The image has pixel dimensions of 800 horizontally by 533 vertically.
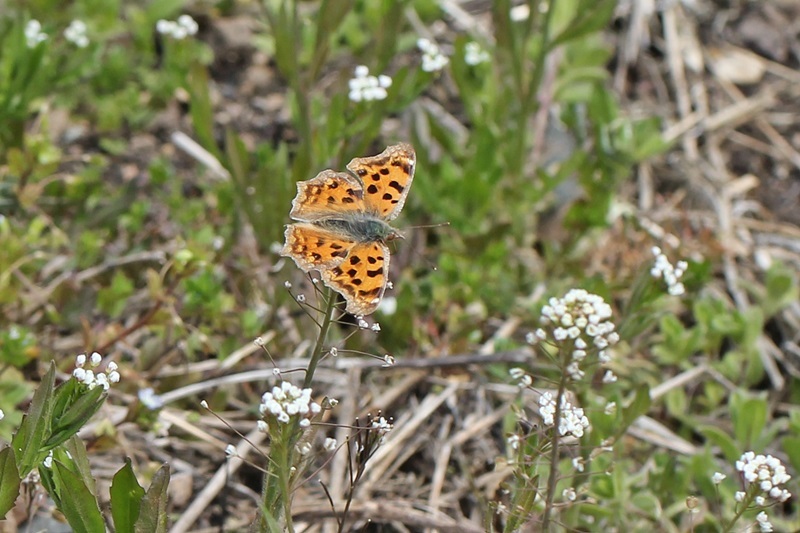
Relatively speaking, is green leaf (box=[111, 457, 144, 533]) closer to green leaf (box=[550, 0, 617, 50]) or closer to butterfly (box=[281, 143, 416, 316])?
butterfly (box=[281, 143, 416, 316])

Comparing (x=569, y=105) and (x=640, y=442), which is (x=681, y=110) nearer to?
(x=569, y=105)

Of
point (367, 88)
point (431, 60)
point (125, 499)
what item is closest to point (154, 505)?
point (125, 499)

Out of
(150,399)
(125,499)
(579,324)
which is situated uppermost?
(579,324)

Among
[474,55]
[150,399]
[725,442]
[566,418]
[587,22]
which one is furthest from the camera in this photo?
[474,55]

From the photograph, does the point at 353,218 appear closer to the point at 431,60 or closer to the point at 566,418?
the point at 566,418

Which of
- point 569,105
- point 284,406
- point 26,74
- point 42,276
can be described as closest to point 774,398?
point 569,105
